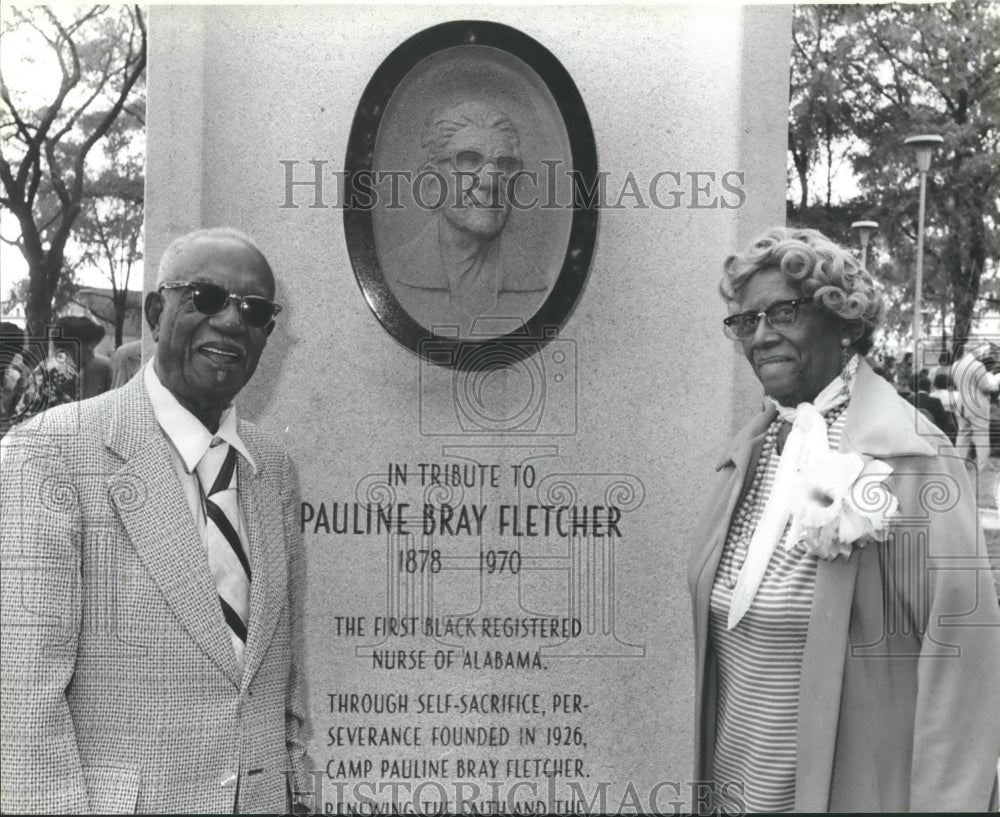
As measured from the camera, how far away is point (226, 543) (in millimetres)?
2561

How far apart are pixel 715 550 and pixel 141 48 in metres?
2.90

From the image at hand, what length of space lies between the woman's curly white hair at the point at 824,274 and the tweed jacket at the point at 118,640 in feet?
5.43

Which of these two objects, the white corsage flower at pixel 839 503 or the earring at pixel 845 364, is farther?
the earring at pixel 845 364

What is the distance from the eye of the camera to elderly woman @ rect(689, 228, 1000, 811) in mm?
2639

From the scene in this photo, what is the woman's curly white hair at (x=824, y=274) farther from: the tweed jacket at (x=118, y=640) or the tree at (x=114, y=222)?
the tree at (x=114, y=222)

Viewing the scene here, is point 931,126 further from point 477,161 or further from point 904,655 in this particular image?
point 904,655

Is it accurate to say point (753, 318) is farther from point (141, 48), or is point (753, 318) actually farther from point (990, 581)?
point (141, 48)

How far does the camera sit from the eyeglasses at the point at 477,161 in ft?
12.5

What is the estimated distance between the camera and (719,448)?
12.8ft

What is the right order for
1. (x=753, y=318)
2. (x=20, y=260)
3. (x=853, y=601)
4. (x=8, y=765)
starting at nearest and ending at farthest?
1. (x=8, y=765)
2. (x=853, y=601)
3. (x=753, y=318)
4. (x=20, y=260)

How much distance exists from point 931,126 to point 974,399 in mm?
1078

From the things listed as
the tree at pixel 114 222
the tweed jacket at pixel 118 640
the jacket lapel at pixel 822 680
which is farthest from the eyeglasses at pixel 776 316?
the tree at pixel 114 222

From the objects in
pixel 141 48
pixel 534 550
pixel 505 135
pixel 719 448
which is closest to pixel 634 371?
pixel 719 448

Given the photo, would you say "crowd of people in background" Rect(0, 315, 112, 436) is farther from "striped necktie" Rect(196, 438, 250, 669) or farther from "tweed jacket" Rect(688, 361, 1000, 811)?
"tweed jacket" Rect(688, 361, 1000, 811)
